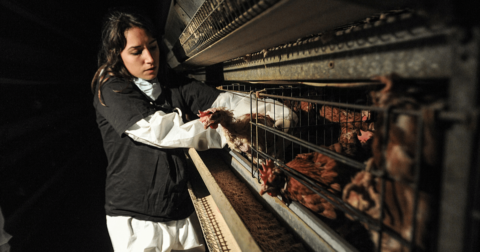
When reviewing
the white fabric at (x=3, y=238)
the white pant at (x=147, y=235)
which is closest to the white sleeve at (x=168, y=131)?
the white pant at (x=147, y=235)

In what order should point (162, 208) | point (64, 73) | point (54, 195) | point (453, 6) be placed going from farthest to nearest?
point (64, 73) → point (54, 195) → point (162, 208) → point (453, 6)

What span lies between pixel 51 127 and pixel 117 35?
6.53 feet

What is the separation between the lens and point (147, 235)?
1463mm

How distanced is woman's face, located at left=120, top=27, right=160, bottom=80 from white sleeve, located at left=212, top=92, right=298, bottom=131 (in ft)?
1.78

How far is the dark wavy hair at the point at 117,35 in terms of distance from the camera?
139 cm

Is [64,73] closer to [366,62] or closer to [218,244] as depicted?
[218,244]

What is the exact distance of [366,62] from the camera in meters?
0.52

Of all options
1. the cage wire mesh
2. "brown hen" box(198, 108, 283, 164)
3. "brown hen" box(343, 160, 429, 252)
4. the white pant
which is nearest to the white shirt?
"brown hen" box(198, 108, 283, 164)

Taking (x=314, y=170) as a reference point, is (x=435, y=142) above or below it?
above

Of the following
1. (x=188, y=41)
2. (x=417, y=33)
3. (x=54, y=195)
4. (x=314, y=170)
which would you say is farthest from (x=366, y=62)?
(x=54, y=195)

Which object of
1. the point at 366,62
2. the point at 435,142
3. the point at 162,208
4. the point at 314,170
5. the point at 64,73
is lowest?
the point at 162,208

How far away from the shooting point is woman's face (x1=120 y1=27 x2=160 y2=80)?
55.6 inches

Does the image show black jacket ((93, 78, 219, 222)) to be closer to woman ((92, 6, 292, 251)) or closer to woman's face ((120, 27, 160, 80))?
woman ((92, 6, 292, 251))

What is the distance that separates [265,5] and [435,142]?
49cm
